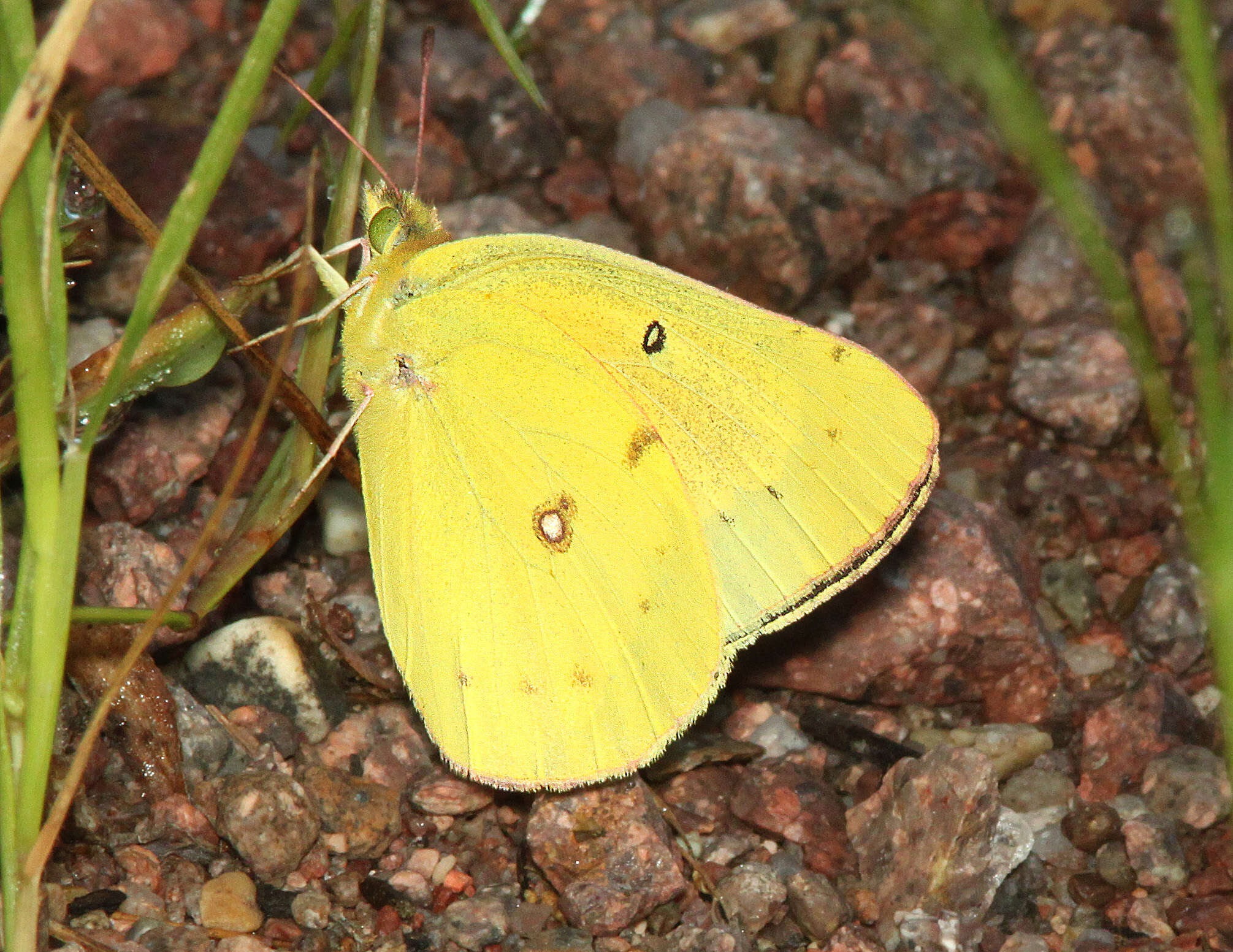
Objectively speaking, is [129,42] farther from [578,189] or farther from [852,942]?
[852,942]

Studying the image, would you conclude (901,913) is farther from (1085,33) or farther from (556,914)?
(1085,33)

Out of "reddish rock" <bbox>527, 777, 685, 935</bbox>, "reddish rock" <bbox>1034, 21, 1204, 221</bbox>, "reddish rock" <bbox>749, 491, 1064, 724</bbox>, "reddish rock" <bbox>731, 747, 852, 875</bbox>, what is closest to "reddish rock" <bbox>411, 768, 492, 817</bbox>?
"reddish rock" <bbox>527, 777, 685, 935</bbox>

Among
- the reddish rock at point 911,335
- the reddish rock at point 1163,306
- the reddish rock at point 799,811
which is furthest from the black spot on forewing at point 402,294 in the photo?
the reddish rock at point 1163,306

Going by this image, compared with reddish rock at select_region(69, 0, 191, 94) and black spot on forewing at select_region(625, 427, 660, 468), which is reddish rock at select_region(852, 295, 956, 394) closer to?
black spot on forewing at select_region(625, 427, 660, 468)

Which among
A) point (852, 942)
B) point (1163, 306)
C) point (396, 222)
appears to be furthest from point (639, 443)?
point (1163, 306)

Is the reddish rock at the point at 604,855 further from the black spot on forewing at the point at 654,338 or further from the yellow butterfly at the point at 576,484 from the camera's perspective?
the black spot on forewing at the point at 654,338
